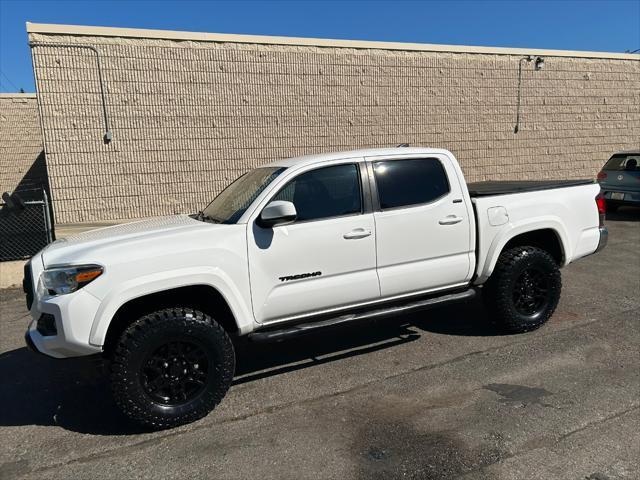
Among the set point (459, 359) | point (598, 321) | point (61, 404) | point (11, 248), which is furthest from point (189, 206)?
point (598, 321)

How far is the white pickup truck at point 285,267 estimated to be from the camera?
11.1 ft

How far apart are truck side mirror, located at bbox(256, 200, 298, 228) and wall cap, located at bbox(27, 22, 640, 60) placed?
6.07 m

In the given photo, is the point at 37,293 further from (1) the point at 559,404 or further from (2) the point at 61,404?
(1) the point at 559,404

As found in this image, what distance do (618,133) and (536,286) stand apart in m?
10.2

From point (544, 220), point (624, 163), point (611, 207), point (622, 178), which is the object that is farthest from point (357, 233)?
point (611, 207)

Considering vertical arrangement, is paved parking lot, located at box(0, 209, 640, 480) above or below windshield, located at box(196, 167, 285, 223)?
below

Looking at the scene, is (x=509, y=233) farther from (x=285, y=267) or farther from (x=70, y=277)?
(x=70, y=277)

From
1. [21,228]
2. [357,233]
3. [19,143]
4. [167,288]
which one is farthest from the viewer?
[19,143]

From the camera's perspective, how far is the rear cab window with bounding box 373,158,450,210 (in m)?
4.38

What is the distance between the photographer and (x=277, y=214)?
3.70 metres

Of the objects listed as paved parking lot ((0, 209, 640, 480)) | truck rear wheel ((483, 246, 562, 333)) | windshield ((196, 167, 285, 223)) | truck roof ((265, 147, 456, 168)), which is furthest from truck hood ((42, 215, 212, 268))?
truck rear wheel ((483, 246, 562, 333))

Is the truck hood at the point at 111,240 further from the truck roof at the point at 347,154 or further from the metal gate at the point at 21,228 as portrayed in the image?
the metal gate at the point at 21,228

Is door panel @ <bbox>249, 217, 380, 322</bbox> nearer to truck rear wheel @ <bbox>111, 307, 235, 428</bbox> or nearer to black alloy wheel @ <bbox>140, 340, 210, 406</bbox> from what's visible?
truck rear wheel @ <bbox>111, 307, 235, 428</bbox>

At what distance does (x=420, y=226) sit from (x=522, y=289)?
1510 millimetres
